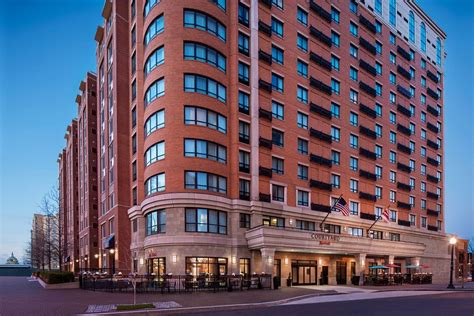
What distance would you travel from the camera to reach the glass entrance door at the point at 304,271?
4353cm

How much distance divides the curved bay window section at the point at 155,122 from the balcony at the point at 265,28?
1459 cm

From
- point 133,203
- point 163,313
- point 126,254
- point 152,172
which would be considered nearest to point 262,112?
point 152,172

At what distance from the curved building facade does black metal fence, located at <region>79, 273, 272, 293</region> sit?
2.48 meters

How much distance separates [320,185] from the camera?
48.1m

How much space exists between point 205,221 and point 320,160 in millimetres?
17751

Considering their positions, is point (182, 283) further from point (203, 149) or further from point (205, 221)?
point (203, 149)

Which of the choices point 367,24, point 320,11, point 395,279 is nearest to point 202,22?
point 320,11

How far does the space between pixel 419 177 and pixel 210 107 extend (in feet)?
143

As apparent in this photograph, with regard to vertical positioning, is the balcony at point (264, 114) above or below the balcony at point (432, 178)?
above

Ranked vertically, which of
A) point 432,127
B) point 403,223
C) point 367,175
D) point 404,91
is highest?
point 404,91

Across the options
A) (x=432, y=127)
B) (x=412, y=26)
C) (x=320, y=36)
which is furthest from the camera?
(x=432, y=127)

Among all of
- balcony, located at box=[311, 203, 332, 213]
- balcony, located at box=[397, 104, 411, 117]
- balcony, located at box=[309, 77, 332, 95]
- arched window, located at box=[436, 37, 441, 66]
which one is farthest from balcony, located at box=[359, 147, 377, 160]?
arched window, located at box=[436, 37, 441, 66]

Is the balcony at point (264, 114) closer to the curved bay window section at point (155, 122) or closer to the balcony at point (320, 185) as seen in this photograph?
the balcony at point (320, 185)

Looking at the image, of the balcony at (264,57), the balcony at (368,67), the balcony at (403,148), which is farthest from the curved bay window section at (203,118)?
the balcony at (403,148)
